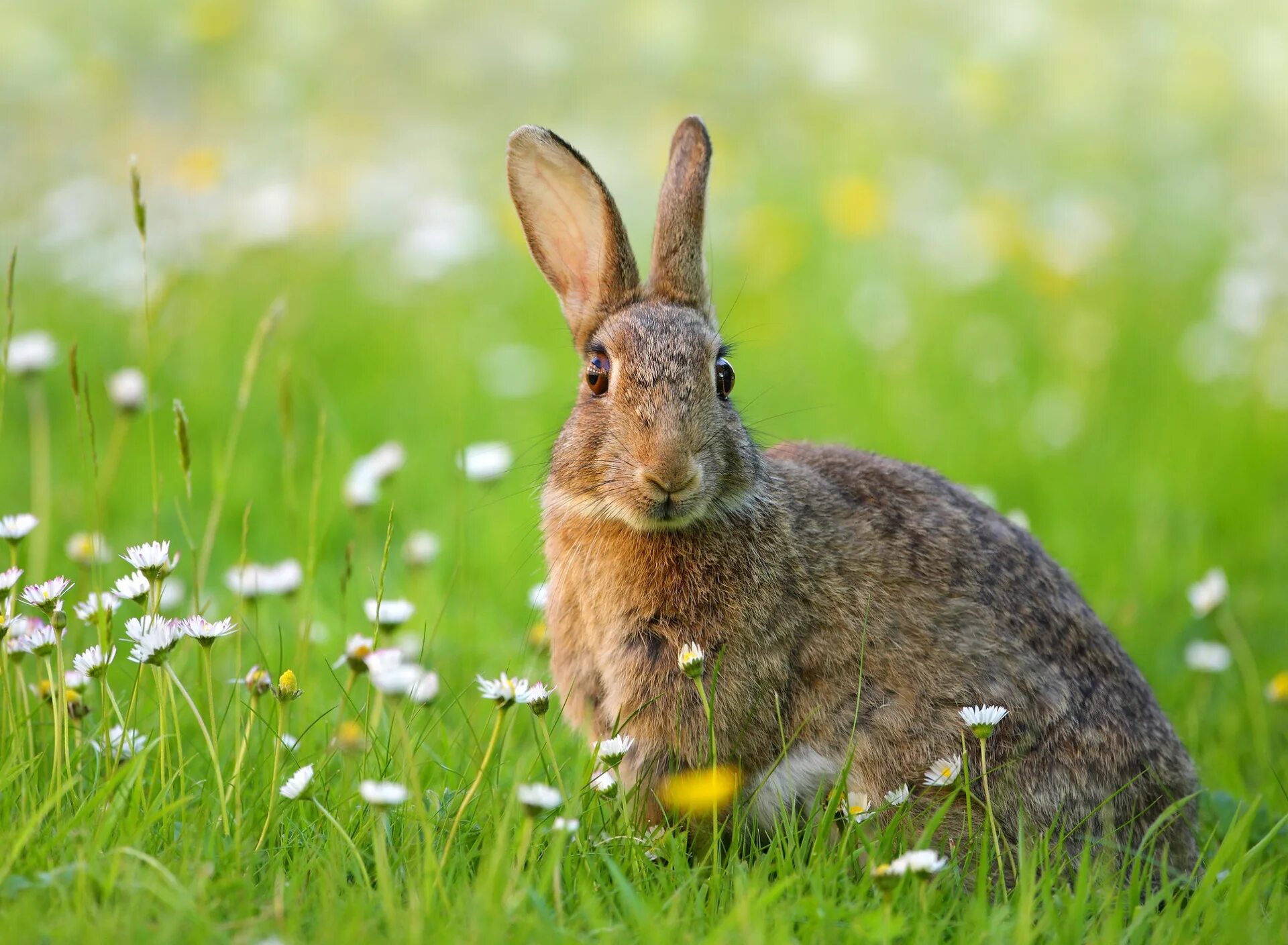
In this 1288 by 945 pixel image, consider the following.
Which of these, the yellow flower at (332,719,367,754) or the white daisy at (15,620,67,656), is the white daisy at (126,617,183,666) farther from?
the yellow flower at (332,719,367,754)

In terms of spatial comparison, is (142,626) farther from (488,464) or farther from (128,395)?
(488,464)

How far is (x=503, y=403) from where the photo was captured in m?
7.22

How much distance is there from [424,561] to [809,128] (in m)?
7.83

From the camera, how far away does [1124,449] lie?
23.7 ft

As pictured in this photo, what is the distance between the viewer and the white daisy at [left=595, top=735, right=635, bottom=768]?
331 cm

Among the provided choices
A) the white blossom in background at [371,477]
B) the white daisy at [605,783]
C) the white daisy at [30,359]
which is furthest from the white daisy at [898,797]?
the white daisy at [30,359]

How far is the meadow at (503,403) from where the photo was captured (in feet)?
10.0

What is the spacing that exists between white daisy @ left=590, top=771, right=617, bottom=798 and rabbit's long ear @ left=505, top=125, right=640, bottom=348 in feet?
5.25

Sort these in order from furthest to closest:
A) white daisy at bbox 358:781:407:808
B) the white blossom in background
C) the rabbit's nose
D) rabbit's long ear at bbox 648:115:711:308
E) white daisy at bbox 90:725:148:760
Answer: the white blossom in background → rabbit's long ear at bbox 648:115:711:308 → the rabbit's nose → white daisy at bbox 90:725:148:760 → white daisy at bbox 358:781:407:808

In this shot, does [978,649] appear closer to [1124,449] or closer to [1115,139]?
[1124,449]

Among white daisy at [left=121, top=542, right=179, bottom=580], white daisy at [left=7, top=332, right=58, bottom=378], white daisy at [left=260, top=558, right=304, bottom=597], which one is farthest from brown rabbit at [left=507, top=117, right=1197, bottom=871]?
white daisy at [left=7, top=332, right=58, bottom=378]

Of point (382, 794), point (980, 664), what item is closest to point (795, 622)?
→ point (980, 664)

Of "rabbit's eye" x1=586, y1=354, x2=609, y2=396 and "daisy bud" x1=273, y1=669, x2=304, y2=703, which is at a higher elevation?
"rabbit's eye" x1=586, y1=354, x2=609, y2=396

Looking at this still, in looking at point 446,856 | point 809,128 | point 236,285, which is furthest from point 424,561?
point 809,128
